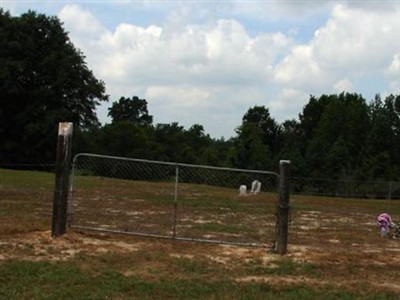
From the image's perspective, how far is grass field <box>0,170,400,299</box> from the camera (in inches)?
303

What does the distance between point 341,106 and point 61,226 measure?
8225 centimetres

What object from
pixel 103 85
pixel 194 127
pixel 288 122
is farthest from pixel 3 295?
pixel 194 127

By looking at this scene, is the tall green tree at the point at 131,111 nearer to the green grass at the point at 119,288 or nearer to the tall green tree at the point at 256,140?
the tall green tree at the point at 256,140

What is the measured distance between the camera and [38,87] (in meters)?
55.3

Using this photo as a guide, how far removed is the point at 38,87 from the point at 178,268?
160 feet

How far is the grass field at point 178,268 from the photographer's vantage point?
303 inches

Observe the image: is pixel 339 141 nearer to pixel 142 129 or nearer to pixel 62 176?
pixel 142 129

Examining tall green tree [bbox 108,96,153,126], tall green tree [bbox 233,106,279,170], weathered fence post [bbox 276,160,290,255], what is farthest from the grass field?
tall green tree [bbox 108,96,153,126]

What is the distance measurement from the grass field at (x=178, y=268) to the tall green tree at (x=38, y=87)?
1625 inches

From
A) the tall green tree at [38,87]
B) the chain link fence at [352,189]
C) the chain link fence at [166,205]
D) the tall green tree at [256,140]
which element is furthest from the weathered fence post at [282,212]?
the tall green tree at [256,140]

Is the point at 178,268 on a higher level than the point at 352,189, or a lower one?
lower

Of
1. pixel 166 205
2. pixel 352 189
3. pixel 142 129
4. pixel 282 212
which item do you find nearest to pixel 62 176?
pixel 282 212

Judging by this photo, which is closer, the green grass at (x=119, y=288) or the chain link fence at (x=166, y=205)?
the green grass at (x=119, y=288)

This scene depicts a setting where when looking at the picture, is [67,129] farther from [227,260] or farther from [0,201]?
[0,201]
